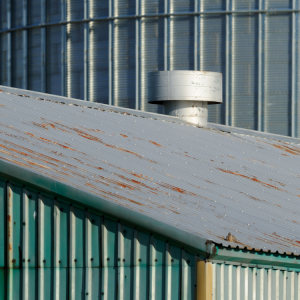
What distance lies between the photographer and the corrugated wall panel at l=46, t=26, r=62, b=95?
25016mm

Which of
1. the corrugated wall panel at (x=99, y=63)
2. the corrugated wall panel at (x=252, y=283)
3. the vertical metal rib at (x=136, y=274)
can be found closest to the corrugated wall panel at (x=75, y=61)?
the corrugated wall panel at (x=99, y=63)

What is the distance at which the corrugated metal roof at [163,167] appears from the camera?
8594 millimetres

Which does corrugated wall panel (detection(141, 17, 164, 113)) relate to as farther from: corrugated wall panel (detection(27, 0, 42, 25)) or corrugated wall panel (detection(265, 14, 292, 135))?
corrugated wall panel (detection(27, 0, 42, 25))

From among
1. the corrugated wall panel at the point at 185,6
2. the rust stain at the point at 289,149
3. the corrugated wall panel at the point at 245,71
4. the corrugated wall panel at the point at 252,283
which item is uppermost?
the corrugated wall panel at the point at 185,6

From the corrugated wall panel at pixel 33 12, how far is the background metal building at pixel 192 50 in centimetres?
75

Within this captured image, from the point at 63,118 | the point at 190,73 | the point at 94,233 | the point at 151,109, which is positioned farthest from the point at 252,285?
the point at 151,109

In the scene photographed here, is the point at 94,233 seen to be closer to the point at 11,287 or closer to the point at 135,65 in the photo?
the point at 11,287

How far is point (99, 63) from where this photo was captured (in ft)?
80.1

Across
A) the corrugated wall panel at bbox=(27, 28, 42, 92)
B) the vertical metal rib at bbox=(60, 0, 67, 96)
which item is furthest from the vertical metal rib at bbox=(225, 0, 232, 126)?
the corrugated wall panel at bbox=(27, 28, 42, 92)

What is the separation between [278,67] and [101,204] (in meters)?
16.9

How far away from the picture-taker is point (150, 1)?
23906 millimetres

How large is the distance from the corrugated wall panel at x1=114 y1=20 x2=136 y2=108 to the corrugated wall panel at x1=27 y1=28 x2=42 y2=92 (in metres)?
3.19

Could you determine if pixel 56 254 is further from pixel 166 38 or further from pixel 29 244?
pixel 166 38

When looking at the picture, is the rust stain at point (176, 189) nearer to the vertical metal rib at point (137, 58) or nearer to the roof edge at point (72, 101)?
the roof edge at point (72, 101)
